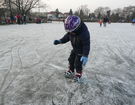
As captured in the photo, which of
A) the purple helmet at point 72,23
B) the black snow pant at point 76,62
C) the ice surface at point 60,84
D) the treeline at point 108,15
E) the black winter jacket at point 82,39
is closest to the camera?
the ice surface at point 60,84

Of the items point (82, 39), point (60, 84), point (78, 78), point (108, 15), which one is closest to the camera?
point (82, 39)

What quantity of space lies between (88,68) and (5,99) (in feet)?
6.70

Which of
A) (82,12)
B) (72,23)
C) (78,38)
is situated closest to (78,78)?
(78,38)

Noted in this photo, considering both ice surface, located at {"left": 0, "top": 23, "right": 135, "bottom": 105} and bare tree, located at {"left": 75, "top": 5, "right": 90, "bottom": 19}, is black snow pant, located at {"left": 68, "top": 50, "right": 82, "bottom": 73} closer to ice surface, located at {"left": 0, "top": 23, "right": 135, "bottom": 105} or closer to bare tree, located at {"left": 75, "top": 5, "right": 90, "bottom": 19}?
ice surface, located at {"left": 0, "top": 23, "right": 135, "bottom": 105}

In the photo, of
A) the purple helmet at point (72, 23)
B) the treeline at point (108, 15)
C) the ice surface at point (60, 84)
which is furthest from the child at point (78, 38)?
the treeline at point (108, 15)

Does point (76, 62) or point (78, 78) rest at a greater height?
point (76, 62)

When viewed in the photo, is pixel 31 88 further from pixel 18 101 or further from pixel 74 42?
pixel 74 42

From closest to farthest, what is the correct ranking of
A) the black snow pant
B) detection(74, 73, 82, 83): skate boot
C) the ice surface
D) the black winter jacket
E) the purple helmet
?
1. the ice surface
2. the purple helmet
3. the black winter jacket
4. the black snow pant
5. detection(74, 73, 82, 83): skate boot

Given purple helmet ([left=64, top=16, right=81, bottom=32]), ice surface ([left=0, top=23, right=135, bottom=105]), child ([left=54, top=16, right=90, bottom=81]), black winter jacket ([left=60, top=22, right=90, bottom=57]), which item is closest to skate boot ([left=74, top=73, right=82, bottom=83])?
child ([left=54, top=16, right=90, bottom=81])

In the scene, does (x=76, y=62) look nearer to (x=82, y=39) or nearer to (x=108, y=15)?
(x=82, y=39)

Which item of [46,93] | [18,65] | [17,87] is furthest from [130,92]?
[18,65]

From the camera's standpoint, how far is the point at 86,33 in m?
2.47

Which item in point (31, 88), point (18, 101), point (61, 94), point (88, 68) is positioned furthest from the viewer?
point (88, 68)

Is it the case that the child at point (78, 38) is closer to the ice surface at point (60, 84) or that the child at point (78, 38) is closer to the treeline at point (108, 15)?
the ice surface at point (60, 84)
